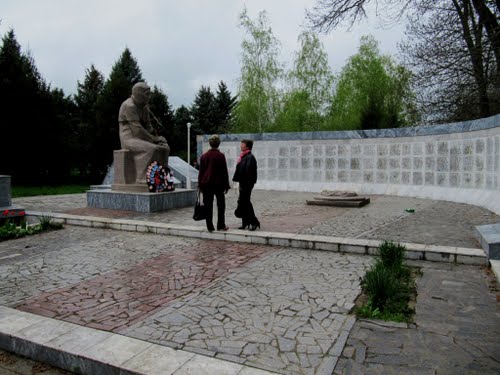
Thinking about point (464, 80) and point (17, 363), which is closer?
point (17, 363)

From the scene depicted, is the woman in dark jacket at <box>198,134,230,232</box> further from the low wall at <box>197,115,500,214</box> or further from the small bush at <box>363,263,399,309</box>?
the low wall at <box>197,115,500,214</box>

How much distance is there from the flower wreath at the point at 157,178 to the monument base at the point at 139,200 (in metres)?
0.29

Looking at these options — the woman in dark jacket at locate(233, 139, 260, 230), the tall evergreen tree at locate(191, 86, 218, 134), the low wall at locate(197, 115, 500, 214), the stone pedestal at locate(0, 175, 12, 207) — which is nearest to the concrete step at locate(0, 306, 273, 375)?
the woman in dark jacket at locate(233, 139, 260, 230)

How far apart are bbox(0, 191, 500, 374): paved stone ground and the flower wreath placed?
2737 mm

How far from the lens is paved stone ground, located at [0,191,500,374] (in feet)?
9.46

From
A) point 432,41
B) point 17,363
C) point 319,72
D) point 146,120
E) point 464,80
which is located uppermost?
point 319,72

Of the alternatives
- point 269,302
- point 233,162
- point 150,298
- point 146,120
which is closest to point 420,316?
point 269,302

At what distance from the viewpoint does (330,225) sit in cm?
780

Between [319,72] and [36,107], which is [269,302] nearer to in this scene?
[36,107]

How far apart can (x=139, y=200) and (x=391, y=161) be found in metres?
8.43

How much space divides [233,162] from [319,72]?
11939mm

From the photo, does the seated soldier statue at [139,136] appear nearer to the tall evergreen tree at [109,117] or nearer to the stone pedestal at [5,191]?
the stone pedestal at [5,191]

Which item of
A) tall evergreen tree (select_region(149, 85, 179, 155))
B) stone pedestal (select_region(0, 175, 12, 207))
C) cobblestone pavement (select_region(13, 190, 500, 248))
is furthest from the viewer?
tall evergreen tree (select_region(149, 85, 179, 155))

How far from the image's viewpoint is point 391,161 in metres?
13.4
